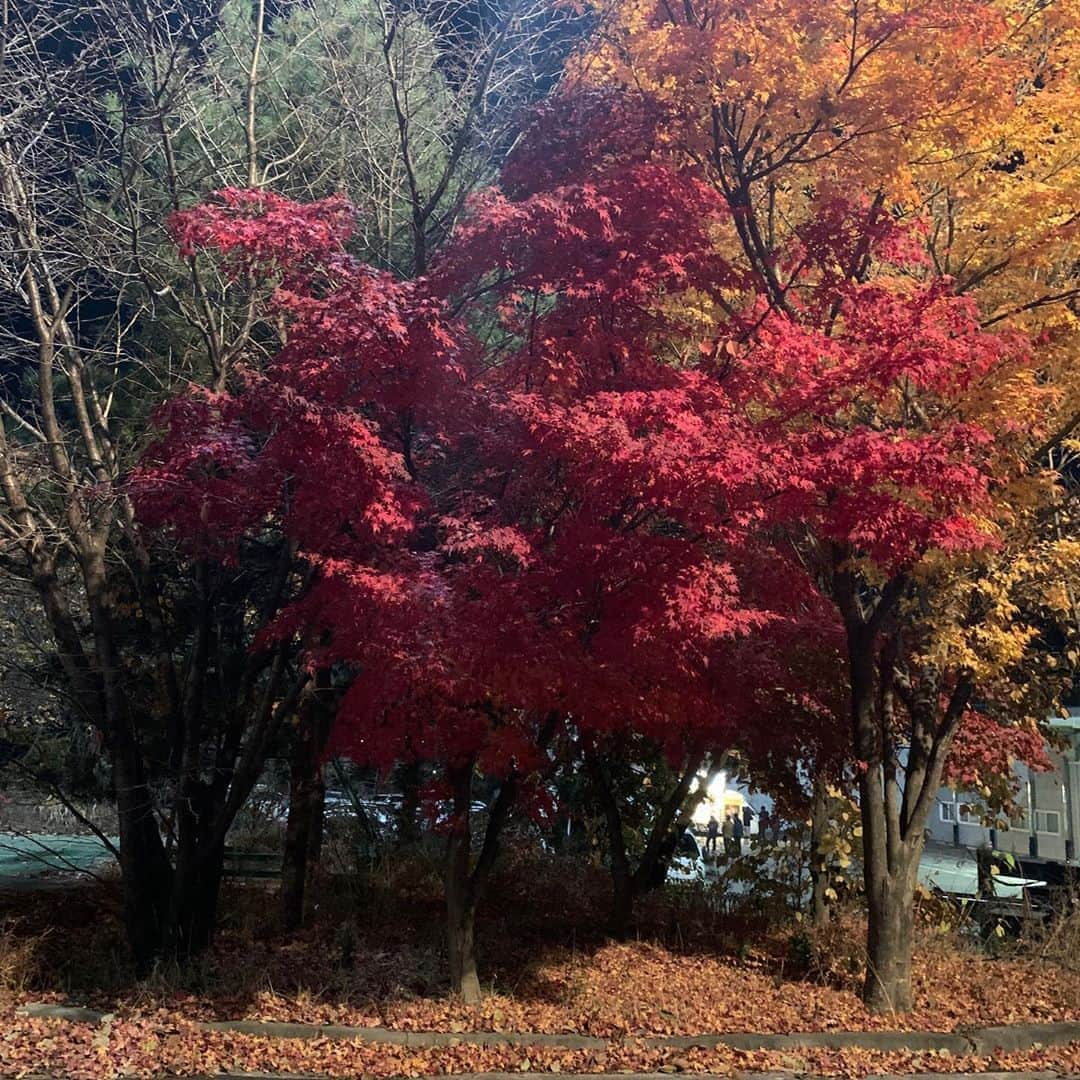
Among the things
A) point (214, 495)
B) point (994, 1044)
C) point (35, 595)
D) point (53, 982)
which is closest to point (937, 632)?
point (994, 1044)

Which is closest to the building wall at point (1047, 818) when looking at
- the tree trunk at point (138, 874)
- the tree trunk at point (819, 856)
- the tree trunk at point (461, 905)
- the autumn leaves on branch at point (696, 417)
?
the tree trunk at point (819, 856)

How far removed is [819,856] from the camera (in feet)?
38.5

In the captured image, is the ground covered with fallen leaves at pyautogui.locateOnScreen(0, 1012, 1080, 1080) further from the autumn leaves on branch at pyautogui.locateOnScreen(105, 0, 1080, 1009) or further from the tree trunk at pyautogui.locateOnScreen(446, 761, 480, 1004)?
the autumn leaves on branch at pyautogui.locateOnScreen(105, 0, 1080, 1009)

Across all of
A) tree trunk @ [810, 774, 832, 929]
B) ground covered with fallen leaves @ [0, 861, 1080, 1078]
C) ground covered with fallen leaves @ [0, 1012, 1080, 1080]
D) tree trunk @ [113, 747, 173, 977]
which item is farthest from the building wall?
tree trunk @ [113, 747, 173, 977]

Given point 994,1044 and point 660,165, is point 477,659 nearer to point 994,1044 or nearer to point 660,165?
point 660,165

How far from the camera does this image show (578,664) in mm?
7539

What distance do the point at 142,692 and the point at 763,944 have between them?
7.44 m

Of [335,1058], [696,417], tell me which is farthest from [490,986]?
[696,417]

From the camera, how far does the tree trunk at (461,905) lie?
343 inches

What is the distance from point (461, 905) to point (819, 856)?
188 inches

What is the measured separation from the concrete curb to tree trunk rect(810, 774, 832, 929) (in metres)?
2.91

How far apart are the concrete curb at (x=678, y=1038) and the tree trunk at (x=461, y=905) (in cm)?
67

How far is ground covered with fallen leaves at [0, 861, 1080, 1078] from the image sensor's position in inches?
306

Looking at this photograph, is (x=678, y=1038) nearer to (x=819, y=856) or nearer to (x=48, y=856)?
(x=819, y=856)
